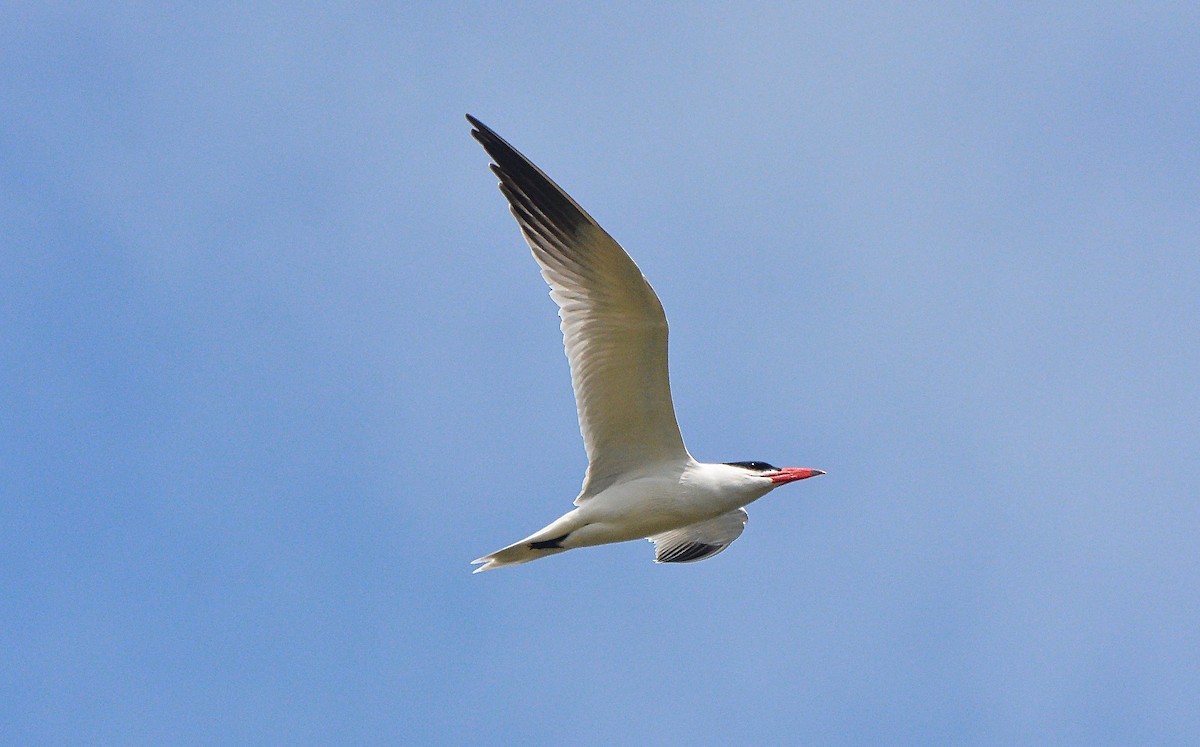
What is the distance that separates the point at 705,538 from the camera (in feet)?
44.3

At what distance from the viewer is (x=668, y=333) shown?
1184 cm

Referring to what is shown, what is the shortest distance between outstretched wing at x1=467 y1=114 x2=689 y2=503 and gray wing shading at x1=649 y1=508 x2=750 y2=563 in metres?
1.43

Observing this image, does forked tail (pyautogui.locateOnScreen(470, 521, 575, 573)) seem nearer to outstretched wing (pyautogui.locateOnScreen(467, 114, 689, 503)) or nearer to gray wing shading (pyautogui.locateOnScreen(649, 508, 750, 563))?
outstretched wing (pyautogui.locateOnScreen(467, 114, 689, 503))

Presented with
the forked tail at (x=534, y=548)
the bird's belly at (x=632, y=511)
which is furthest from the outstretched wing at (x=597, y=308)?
the forked tail at (x=534, y=548)

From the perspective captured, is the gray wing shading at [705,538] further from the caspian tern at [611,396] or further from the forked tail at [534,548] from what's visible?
the forked tail at [534,548]

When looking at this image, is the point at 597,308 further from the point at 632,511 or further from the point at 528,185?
the point at 632,511

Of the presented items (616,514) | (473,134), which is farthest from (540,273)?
(616,514)

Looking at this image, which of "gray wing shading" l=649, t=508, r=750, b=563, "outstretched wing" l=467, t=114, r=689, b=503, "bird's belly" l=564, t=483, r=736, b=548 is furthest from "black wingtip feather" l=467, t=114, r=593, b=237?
"gray wing shading" l=649, t=508, r=750, b=563

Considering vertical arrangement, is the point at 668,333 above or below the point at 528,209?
below

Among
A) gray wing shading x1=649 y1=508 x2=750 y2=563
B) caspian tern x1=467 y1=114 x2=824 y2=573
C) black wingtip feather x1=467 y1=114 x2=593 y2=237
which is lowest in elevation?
gray wing shading x1=649 y1=508 x2=750 y2=563

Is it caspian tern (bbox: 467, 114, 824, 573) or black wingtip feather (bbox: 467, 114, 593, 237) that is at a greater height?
Answer: black wingtip feather (bbox: 467, 114, 593, 237)

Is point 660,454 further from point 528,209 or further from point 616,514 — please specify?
point 528,209

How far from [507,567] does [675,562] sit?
181cm

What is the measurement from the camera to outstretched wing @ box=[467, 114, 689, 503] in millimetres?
11703
